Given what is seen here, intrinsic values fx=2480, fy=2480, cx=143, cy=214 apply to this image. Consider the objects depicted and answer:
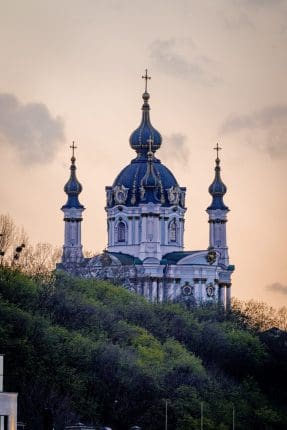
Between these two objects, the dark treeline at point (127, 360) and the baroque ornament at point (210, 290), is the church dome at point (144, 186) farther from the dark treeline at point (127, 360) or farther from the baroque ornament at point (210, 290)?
the dark treeline at point (127, 360)

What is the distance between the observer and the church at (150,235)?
18912 centimetres

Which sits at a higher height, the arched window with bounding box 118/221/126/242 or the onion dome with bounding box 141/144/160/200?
the onion dome with bounding box 141/144/160/200

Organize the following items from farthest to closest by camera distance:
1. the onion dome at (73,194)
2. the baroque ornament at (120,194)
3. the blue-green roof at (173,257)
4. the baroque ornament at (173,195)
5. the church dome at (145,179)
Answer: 1. the onion dome at (73,194)
2. the baroque ornament at (173,195)
3. the baroque ornament at (120,194)
4. the church dome at (145,179)
5. the blue-green roof at (173,257)

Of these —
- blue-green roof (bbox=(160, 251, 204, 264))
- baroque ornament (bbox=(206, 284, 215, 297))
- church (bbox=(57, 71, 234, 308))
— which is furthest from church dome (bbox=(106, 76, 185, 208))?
baroque ornament (bbox=(206, 284, 215, 297))

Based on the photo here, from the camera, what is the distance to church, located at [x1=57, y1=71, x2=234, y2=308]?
189 meters

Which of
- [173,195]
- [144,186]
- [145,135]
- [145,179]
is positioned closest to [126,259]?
[144,186]

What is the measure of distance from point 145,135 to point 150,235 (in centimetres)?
929

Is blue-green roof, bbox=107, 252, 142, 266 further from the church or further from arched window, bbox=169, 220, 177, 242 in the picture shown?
arched window, bbox=169, 220, 177, 242

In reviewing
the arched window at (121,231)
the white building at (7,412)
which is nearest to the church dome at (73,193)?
the arched window at (121,231)

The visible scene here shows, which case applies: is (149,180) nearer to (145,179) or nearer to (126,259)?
(145,179)

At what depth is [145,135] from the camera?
19675cm

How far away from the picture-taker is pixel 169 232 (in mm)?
194875

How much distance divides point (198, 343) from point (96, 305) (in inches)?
387

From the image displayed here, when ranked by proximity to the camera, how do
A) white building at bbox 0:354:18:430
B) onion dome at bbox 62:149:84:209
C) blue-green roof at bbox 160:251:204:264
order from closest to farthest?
white building at bbox 0:354:18:430 < blue-green roof at bbox 160:251:204:264 < onion dome at bbox 62:149:84:209
